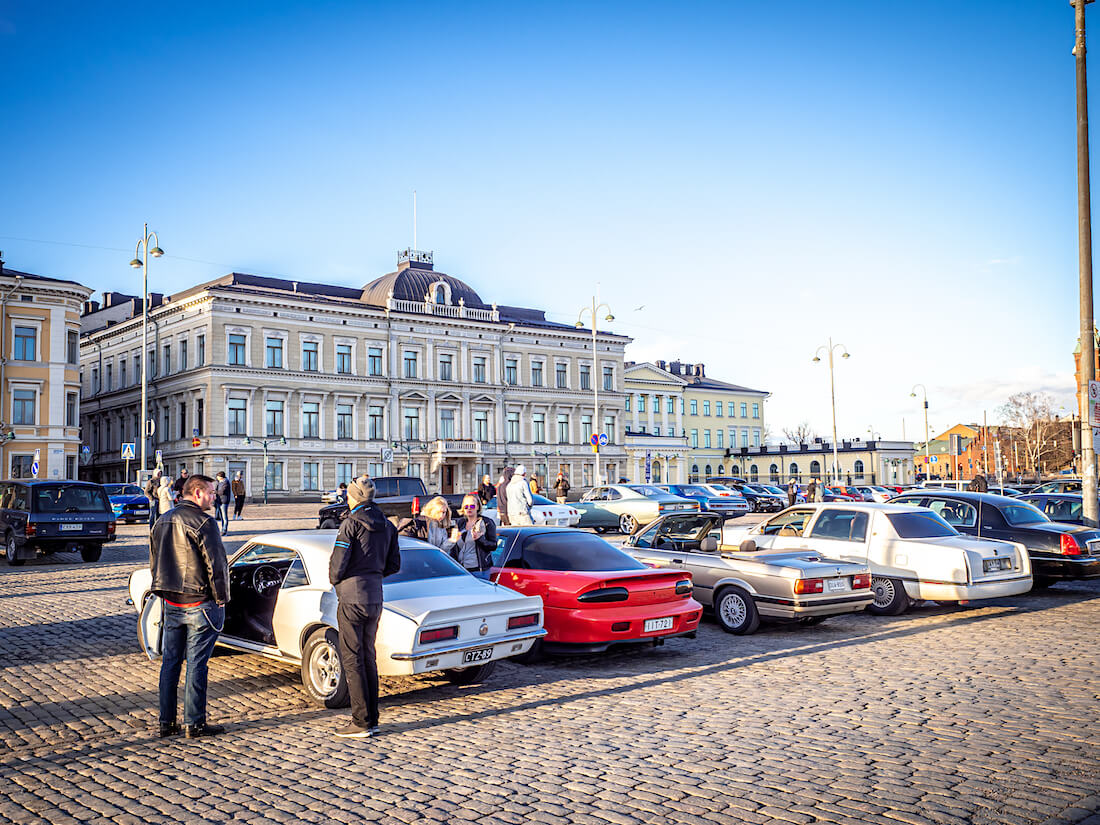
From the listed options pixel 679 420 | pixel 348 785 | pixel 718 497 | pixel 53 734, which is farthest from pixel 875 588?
pixel 679 420

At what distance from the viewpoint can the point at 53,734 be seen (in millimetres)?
7203

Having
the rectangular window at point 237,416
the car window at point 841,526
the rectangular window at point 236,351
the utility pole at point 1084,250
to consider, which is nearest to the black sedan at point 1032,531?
the utility pole at point 1084,250

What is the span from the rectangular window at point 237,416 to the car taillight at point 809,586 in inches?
2270

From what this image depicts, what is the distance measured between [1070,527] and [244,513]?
39.9m

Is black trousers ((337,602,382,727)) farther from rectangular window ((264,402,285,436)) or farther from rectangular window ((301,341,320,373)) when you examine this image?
rectangular window ((301,341,320,373))

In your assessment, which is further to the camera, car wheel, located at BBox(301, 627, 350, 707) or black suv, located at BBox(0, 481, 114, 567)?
black suv, located at BBox(0, 481, 114, 567)

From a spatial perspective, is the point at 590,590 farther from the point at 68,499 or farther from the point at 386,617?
the point at 68,499

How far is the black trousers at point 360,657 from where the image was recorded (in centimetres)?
704

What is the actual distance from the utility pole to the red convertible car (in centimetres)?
1013

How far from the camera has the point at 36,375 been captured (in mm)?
54906

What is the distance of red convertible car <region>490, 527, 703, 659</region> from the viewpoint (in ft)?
31.1

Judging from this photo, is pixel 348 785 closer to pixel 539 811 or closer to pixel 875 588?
pixel 539 811

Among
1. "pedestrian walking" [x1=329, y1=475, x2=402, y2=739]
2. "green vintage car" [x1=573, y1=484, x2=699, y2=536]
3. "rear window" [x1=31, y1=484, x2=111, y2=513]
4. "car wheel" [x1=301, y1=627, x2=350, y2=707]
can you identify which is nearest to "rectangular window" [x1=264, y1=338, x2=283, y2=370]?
"green vintage car" [x1=573, y1=484, x2=699, y2=536]

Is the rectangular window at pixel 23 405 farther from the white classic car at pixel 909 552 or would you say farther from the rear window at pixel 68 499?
the white classic car at pixel 909 552
